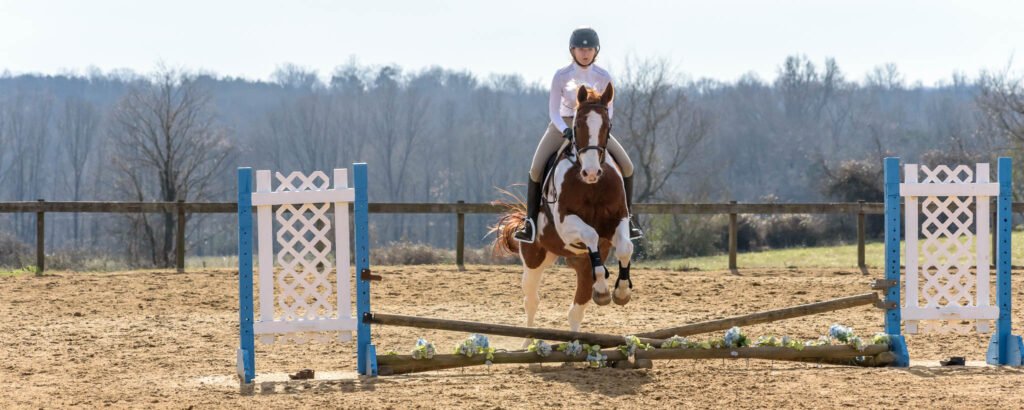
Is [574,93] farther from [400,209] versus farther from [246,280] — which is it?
[400,209]

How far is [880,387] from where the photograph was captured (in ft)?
21.4

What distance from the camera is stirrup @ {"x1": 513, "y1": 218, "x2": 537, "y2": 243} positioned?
8172 millimetres

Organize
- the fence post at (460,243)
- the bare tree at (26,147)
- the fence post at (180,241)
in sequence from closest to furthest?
the fence post at (180,241) < the fence post at (460,243) < the bare tree at (26,147)

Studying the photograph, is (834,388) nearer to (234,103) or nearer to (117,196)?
(117,196)

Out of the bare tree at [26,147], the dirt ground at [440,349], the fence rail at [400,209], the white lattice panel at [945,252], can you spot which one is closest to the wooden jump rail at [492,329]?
the dirt ground at [440,349]

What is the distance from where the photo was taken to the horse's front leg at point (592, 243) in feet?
23.4

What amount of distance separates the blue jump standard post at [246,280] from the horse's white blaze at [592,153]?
7.32ft

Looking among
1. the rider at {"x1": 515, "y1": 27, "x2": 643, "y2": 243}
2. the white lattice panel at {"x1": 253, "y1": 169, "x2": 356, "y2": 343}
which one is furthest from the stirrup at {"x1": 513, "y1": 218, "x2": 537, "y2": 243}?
the white lattice panel at {"x1": 253, "y1": 169, "x2": 356, "y2": 343}

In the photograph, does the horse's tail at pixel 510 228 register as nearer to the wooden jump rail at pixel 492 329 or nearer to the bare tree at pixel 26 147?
the wooden jump rail at pixel 492 329

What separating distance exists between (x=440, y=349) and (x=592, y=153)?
9.44ft

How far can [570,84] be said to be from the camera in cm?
797

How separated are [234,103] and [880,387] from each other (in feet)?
307

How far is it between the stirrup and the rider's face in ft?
4.24

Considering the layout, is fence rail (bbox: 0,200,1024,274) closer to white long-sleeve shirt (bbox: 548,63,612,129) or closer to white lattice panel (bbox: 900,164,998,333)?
white long-sleeve shirt (bbox: 548,63,612,129)
